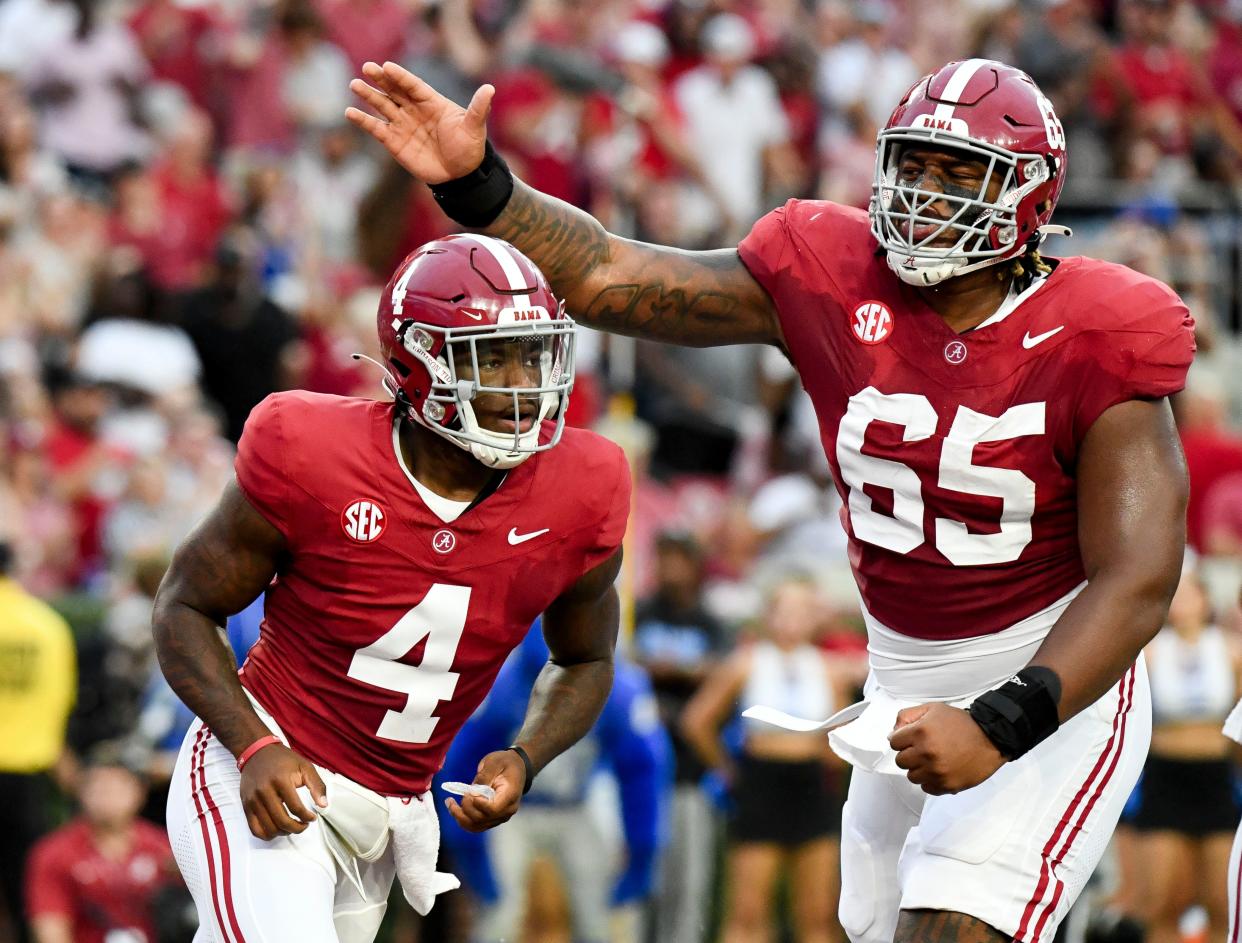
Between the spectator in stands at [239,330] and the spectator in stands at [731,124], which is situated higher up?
the spectator in stands at [731,124]

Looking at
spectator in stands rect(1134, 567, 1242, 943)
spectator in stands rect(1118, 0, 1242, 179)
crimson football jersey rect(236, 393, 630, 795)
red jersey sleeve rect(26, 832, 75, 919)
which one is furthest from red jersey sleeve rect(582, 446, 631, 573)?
spectator in stands rect(1118, 0, 1242, 179)

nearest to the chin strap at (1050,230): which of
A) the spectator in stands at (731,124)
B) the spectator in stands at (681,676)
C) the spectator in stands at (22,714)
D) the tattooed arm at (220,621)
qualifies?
the tattooed arm at (220,621)

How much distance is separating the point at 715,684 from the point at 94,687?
8.32 ft

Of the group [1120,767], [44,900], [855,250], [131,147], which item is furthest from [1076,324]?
[131,147]

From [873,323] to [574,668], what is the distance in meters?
0.98

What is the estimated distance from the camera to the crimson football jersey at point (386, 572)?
157 inches

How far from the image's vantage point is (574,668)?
4.34 m

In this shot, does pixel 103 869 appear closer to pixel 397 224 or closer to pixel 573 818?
pixel 573 818

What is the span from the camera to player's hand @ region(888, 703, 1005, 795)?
354 centimetres

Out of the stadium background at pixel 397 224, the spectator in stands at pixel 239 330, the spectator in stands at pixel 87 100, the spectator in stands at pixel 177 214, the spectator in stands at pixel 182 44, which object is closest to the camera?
the stadium background at pixel 397 224

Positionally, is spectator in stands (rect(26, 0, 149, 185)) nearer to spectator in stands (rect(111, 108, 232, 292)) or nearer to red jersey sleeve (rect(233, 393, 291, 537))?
spectator in stands (rect(111, 108, 232, 292))

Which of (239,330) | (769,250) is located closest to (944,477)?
(769,250)

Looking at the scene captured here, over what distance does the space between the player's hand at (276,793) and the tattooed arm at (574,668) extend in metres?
0.40

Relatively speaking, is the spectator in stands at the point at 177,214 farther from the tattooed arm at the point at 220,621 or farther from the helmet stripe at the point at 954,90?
the helmet stripe at the point at 954,90
